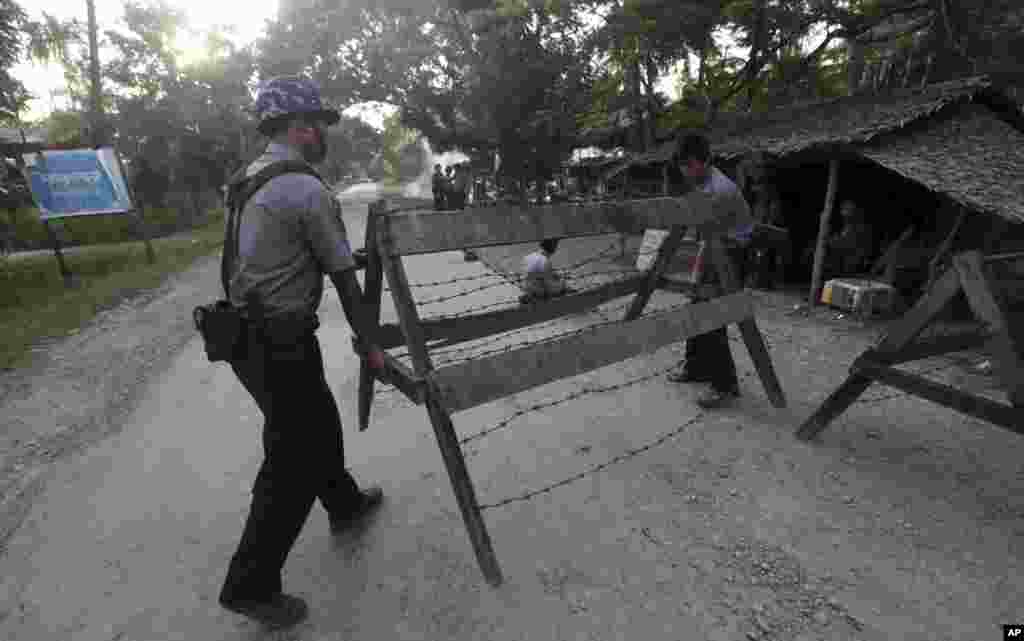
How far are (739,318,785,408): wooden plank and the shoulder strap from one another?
300cm

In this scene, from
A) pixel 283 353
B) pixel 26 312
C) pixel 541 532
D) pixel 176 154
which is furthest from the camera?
pixel 176 154

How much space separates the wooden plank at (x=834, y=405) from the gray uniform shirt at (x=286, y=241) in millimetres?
3177

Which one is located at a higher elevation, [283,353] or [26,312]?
[283,353]

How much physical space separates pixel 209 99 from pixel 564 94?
2074 centimetres

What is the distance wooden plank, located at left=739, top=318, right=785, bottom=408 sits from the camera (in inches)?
145

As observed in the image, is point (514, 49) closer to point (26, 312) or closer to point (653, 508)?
point (26, 312)

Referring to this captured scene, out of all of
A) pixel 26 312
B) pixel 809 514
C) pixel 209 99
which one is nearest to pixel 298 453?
pixel 809 514

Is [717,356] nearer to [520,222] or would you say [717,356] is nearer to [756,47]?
[520,222]

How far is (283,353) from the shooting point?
217 cm

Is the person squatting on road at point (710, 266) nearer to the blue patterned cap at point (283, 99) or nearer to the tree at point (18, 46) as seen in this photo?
the blue patterned cap at point (283, 99)

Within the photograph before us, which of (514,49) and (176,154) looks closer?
(514,49)

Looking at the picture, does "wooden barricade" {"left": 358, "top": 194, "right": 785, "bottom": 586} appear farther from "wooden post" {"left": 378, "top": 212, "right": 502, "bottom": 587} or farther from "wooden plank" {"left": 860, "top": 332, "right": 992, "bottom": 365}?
"wooden plank" {"left": 860, "top": 332, "right": 992, "bottom": 365}

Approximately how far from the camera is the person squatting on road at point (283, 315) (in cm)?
203

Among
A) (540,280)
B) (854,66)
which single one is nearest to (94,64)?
(540,280)
